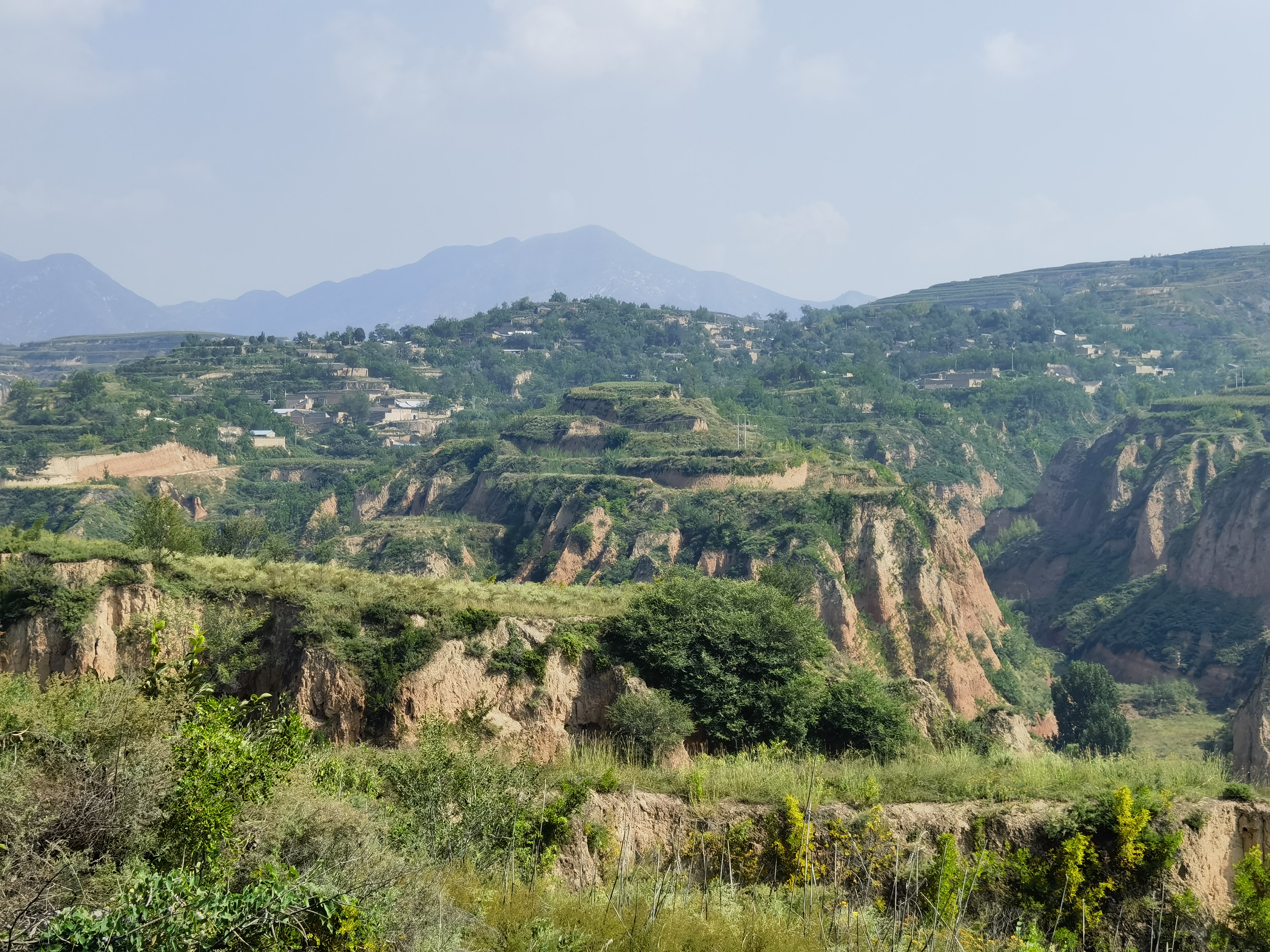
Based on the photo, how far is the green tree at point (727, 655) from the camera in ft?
77.8

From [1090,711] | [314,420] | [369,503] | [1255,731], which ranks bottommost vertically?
[1090,711]

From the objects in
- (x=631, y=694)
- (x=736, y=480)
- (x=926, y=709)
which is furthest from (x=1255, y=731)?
(x=736, y=480)

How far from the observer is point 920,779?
18.4 meters

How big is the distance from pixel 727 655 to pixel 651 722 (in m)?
2.66

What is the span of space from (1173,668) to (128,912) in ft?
200

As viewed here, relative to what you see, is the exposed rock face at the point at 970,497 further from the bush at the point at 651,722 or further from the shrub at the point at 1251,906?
the shrub at the point at 1251,906

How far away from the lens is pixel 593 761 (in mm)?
20047

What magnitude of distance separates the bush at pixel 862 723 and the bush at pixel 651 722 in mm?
2778

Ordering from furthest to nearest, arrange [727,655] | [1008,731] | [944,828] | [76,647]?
[1008,731], [727,655], [76,647], [944,828]

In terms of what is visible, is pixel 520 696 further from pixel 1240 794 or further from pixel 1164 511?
pixel 1164 511

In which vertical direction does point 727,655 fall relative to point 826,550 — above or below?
above

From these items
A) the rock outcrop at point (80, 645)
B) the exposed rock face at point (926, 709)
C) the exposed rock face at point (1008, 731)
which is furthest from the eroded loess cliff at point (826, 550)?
the rock outcrop at point (80, 645)

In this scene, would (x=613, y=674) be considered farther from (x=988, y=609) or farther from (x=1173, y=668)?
(x=1173, y=668)

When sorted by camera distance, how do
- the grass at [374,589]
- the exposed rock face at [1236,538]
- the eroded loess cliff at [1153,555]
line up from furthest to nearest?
the exposed rock face at [1236,538], the eroded loess cliff at [1153,555], the grass at [374,589]
